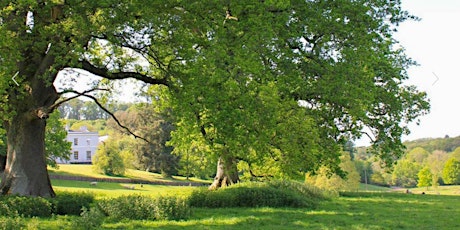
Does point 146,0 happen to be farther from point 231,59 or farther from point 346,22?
point 346,22

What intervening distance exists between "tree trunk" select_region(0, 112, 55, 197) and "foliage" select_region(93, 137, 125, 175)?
4871cm

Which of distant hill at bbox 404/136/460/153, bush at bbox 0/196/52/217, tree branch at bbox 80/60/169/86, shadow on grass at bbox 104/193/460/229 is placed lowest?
shadow on grass at bbox 104/193/460/229

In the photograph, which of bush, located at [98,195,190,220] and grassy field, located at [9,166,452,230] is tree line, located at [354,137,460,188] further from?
bush, located at [98,195,190,220]

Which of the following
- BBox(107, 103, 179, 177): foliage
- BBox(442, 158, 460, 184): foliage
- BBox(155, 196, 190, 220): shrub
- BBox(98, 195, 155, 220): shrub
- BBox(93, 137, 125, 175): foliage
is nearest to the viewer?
BBox(98, 195, 155, 220): shrub

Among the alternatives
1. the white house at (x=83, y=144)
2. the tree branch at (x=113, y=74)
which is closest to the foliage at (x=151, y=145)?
the white house at (x=83, y=144)

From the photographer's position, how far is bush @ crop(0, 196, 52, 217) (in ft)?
50.7

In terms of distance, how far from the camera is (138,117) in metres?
74.0

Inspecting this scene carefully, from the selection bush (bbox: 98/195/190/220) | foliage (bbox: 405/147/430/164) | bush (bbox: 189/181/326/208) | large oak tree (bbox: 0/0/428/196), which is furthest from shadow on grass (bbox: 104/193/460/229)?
foliage (bbox: 405/147/430/164)

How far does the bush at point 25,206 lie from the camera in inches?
609

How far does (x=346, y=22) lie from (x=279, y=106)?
17.1 feet

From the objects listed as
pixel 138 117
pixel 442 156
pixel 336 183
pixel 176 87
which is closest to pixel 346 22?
pixel 176 87

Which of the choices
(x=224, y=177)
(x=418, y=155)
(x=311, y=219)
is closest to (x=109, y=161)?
(x=224, y=177)

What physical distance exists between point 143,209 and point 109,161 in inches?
2150

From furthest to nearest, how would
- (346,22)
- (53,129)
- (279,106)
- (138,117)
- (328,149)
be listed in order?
(138,117) < (53,129) < (328,149) < (346,22) < (279,106)
